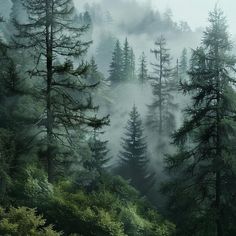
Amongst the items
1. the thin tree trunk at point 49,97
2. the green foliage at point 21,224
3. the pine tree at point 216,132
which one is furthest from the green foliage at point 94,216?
the green foliage at point 21,224

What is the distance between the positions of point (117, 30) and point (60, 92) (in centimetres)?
18022

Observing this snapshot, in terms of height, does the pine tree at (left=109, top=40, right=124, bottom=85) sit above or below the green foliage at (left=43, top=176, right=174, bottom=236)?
above

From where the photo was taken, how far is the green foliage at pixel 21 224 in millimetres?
16078

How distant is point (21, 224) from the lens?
16.6 metres

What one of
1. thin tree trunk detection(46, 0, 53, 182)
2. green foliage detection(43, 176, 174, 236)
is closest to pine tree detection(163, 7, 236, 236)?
green foliage detection(43, 176, 174, 236)

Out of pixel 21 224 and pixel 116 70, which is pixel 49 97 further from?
pixel 116 70

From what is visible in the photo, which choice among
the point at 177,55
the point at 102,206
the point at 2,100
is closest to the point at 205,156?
the point at 102,206

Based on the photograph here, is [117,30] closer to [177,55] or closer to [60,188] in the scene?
[177,55]

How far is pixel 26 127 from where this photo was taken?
23172 millimetres

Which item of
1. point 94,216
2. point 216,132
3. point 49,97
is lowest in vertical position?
point 94,216

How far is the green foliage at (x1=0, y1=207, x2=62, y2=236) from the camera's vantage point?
52.7 ft

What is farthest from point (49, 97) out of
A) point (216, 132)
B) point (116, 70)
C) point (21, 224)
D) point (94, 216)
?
point (116, 70)

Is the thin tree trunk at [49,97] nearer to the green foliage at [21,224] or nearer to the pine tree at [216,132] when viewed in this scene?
the green foliage at [21,224]

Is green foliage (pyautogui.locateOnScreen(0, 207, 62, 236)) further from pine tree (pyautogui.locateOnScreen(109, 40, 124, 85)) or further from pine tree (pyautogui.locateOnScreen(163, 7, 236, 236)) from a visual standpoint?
pine tree (pyautogui.locateOnScreen(109, 40, 124, 85))
